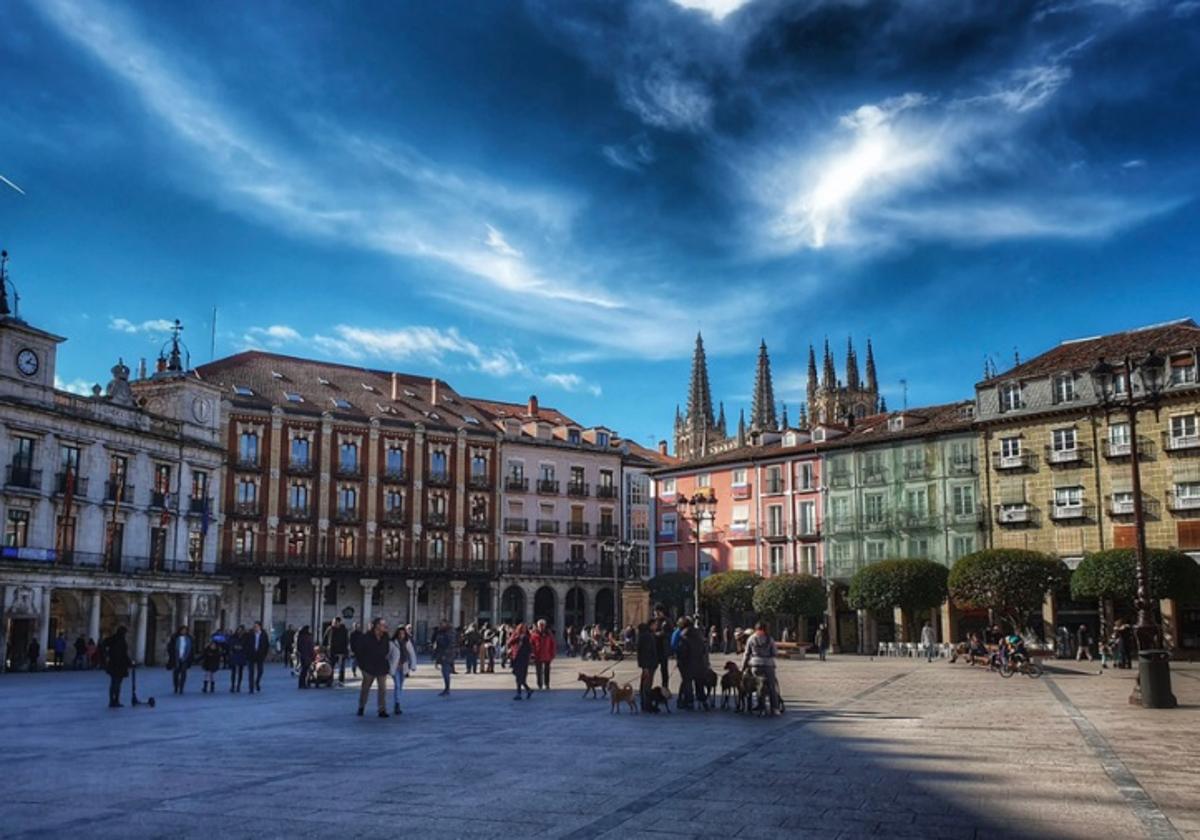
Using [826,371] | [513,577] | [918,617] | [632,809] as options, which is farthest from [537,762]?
[826,371]

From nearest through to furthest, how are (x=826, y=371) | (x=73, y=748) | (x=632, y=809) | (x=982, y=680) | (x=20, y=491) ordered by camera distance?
(x=632, y=809) < (x=73, y=748) < (x=982, y=680) < (x=20, y=491) < (x=826, y=371)

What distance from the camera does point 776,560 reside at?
211 feet

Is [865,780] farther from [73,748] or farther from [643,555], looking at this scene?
[643,555]

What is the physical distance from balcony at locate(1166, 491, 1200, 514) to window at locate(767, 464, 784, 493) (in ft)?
73.8

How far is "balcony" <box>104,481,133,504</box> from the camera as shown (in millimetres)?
49031

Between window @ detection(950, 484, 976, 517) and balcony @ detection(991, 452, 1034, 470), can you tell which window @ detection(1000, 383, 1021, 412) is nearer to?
balcony @ detection(991, 452, 1034, 470)

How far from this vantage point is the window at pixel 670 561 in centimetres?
7075

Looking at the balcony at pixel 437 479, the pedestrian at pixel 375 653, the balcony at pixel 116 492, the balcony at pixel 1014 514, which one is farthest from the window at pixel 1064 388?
the balcony at pixel 116 492

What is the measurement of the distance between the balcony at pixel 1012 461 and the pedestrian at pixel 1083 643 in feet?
26.4

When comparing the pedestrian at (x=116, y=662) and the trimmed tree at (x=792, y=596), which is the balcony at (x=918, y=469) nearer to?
the trimmed tree at (x=792, y=596)

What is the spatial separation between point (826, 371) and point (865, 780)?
131028mm

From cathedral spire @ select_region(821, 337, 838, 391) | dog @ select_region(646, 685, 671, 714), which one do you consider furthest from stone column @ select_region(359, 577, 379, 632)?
cathedral spire @ select_region(821, 337, 838, 391)

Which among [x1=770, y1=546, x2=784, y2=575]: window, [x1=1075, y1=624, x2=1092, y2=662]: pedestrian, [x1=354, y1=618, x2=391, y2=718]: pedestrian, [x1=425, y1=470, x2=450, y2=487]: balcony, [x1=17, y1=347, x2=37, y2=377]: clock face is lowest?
[x1=1075, y1=624, x2=1092, y2=662]: pedestrian

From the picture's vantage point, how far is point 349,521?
65625 mm
